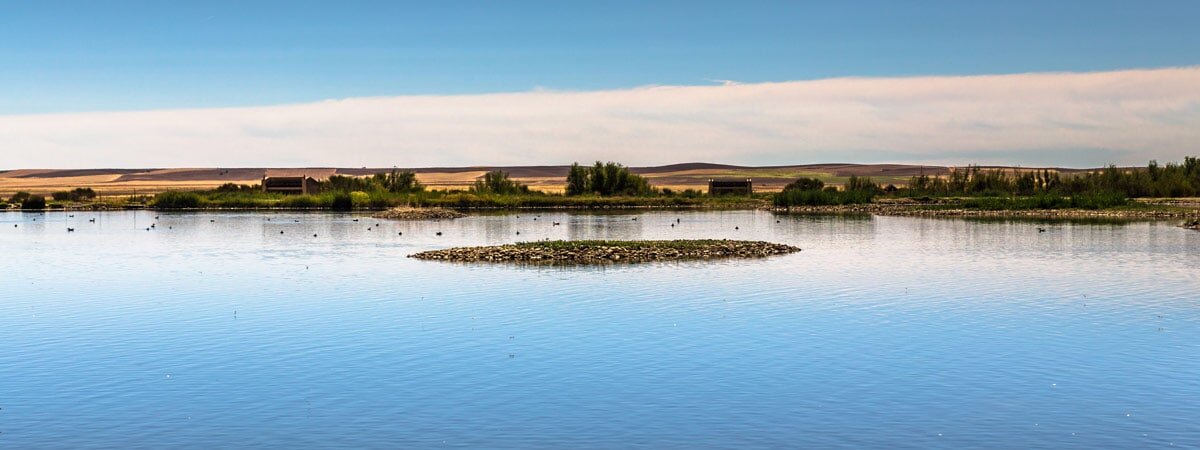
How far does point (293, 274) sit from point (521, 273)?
9124 mm

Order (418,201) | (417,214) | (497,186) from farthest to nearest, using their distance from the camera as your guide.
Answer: (497,186) < (418,201) < (417,214)

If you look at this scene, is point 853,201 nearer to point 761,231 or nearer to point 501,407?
point 761,231

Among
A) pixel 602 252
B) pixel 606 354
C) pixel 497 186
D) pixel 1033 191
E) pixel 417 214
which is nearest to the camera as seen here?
pixel 606 354

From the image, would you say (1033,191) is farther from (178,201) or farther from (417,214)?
(178,201)

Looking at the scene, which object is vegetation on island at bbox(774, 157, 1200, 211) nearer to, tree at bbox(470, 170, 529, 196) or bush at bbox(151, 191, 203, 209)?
tree at bbox(470, 170, 529, 196)

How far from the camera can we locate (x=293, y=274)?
1838 inches

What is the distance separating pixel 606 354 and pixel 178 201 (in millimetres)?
124008

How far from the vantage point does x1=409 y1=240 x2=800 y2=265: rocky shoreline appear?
165 ft

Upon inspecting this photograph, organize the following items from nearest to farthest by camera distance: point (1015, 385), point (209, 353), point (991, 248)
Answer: point (1015, 385), point (209, 353), point (991, 248)

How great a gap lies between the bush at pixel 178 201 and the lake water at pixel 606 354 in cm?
8996

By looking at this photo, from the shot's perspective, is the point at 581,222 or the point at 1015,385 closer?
the point at 1015,385

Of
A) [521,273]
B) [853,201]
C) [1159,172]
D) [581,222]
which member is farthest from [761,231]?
[1159,172]

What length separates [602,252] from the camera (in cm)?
5122

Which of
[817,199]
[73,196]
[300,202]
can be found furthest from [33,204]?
[817,199]
